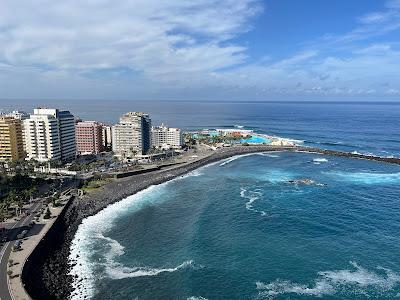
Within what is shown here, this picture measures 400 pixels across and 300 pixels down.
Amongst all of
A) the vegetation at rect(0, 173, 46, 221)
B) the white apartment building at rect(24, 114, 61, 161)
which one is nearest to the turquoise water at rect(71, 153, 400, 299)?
the vegetation at rect(0, 173, 46, 221)

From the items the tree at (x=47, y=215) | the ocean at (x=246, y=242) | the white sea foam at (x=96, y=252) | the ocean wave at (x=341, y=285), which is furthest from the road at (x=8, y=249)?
the ocean wave at (x=341, y=285)

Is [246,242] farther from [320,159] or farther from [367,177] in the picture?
[320,159]

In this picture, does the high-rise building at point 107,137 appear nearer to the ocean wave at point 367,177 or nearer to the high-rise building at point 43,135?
the high-rise building at point 43,135

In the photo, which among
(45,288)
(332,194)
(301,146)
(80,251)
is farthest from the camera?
(301,146)

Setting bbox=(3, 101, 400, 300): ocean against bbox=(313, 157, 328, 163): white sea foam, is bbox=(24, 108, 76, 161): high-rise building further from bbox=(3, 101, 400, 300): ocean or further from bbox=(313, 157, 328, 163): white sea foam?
bbox=(313, 157, 328, 163): white sea foam

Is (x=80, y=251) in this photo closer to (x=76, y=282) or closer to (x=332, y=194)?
(x=76, y=282)

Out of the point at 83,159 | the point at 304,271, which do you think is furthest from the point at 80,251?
the point at 83,159

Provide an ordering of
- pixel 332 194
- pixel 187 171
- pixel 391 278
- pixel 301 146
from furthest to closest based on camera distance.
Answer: pixel 301 146 → pixel 187 171 → pixel 332 194 → pixel 391 278

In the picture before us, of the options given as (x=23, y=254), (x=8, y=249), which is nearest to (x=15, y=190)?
(x=8, y=249)
